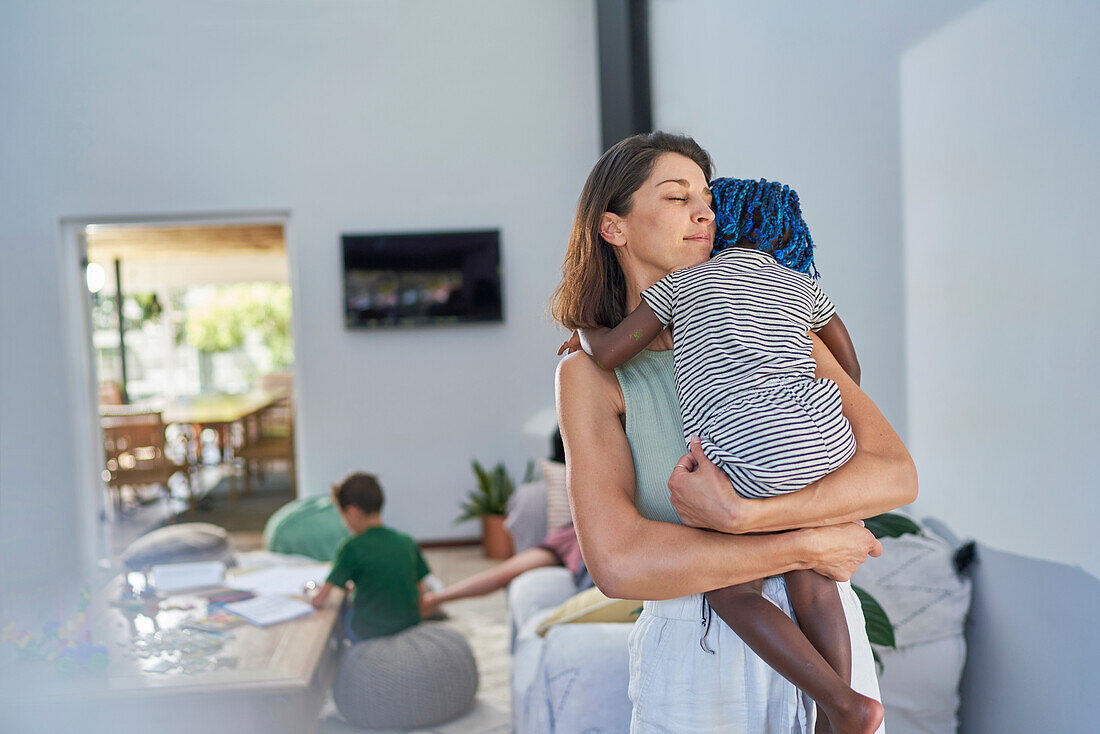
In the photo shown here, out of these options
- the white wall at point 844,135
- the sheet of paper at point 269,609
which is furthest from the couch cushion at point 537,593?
the white wall at point 844,135

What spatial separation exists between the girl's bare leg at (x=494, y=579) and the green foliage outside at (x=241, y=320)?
10588 mm

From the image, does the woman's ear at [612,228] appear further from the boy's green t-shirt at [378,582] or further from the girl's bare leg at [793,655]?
the boy's green t-shirt at [378,582]

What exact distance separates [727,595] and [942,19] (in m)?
1.45

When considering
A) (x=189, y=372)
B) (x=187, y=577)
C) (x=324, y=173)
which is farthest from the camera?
(x=189, y=372)

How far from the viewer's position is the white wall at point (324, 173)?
494 centimetres

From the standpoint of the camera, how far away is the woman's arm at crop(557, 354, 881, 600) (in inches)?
→ 40.1

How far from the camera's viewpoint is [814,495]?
3.36ft

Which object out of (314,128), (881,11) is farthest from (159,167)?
(881,11)

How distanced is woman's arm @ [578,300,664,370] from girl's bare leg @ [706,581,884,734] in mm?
334

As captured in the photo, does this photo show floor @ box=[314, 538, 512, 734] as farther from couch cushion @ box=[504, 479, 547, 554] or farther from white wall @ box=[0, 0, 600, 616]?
white wall @ box=[0, 0, 600, 616]

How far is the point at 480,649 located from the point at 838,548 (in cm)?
271

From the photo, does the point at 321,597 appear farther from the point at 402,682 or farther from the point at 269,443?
the point at 269,443

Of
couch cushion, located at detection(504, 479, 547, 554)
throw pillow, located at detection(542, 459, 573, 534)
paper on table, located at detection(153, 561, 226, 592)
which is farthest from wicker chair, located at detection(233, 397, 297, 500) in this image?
throw pillow, located at detection(542, 459, 573, 534)

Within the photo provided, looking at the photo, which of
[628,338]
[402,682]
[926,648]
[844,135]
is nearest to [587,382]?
[628,338]
